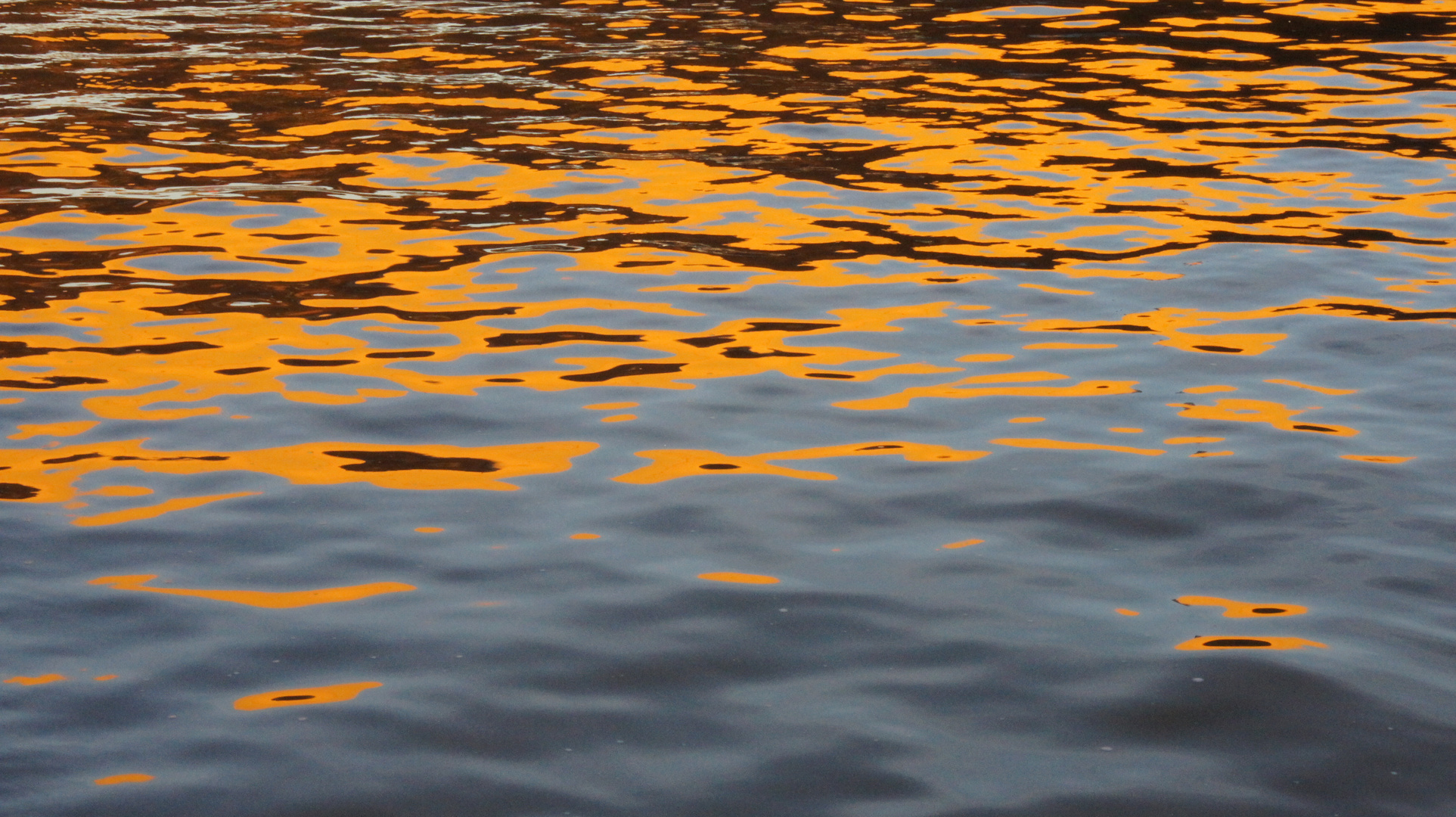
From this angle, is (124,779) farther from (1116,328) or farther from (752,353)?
(1116,328)

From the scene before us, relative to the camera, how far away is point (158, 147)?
9.40m

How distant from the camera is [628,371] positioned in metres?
5.96

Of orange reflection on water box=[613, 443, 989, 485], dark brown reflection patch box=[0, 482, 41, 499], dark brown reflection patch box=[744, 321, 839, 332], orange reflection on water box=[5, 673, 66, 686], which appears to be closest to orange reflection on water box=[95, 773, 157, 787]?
orange reflection on water box=[5, 673, 66, 686]

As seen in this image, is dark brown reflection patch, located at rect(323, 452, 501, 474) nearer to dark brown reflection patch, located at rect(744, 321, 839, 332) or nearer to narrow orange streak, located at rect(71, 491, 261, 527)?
narrow orange streak, located at rect(71, 491, 261, 527)

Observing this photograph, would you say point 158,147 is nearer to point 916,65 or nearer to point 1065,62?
point 916,65

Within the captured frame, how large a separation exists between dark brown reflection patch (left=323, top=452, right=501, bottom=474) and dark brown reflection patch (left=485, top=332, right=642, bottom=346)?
1.16 m

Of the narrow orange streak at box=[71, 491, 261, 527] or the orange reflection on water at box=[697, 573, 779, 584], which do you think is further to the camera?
the narrow orange streak at box=[71, 491, 261, 527]

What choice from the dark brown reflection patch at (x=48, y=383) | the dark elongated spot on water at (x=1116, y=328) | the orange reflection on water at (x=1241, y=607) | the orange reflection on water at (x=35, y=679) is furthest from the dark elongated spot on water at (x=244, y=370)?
the orange reflection on water at (x=1241, y=607)

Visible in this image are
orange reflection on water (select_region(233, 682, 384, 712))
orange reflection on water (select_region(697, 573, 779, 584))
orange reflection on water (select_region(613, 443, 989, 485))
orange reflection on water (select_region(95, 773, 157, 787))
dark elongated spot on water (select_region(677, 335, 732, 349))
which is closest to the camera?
orange reflection on water (select_region(95, 773, 157, 787))

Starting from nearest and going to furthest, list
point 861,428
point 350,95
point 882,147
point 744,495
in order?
A: point 744,495 → point 861,428 → point 882,147 → point 350,95

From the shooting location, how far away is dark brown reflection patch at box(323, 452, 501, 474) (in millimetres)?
5098

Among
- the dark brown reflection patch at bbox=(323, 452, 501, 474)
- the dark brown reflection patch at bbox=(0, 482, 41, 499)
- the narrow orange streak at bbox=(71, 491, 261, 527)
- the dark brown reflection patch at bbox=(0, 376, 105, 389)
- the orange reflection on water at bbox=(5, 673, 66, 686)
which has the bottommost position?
the dark brown reflection patch at bbox=(323, 452, 501, 474)

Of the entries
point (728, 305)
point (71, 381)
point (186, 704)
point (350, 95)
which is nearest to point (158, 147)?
point (350, 95)

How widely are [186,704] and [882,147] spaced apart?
6474 mm
